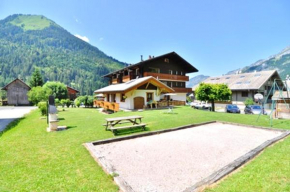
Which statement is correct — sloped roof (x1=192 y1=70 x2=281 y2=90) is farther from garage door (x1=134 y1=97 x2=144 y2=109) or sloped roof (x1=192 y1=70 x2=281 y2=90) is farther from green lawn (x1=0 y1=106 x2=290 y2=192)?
green lawn (x1=0 y1=106 x2=290 y2=192)

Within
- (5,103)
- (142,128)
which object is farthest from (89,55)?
(142,128)

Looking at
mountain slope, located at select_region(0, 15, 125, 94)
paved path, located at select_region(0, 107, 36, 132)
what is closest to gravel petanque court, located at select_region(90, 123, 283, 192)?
paved path, located at select_region(0, 107, 36, 132)

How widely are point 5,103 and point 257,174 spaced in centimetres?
5653

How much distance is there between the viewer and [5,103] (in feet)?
140

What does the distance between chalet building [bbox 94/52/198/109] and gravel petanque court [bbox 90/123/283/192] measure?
12.5 meters

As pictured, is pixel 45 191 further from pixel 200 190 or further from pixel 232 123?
pixel 232 123

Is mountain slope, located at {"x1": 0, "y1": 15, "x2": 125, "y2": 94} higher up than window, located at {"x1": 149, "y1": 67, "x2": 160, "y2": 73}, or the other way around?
mountain slope, located at {"x1": 0, "y1": 15, "x2": 125, "y2": 94}

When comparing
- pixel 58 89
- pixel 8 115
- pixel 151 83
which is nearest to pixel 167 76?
pixel 151 83

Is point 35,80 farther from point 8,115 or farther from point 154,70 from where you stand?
point 154,70

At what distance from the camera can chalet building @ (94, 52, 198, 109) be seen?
826 inches

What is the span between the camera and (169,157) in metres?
5.45

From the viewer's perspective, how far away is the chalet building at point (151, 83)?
20969 millimetres

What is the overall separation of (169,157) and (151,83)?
16942mm

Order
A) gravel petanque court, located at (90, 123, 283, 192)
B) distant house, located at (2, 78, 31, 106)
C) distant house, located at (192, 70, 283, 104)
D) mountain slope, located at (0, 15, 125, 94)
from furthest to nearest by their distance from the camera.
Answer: mountain slope, located at (0, 15, 125, 94) < distant house, located at (2, 78, 31, 106) < distant house, located at (192, 70, 283, 104) < gravel petanque court, located at (90, 123, 283, 192)
